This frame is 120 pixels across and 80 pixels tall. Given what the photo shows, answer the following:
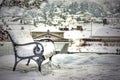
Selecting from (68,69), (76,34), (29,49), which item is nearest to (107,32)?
(76,34)

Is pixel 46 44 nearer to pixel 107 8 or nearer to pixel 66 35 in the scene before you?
pixel 66 35

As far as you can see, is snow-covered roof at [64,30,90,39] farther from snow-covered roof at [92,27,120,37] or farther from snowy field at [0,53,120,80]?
snowy field at [0,53,120,80]

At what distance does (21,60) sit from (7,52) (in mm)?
274

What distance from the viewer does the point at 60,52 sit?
5.31 m

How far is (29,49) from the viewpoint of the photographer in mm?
5254

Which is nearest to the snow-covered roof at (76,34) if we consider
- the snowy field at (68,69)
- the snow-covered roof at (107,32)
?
the snow-covered roof at (107,32)

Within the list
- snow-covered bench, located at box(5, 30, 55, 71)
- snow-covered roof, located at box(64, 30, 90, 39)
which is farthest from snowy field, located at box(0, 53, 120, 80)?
snow-covered roof, located at box(64, 30, 90, 39)

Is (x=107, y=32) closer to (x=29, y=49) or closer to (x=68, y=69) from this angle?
(x=68, y=69)

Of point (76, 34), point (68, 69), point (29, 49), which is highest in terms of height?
point (76, 34)

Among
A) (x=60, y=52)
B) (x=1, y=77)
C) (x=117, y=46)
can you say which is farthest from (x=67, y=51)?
(x=1, y=77)

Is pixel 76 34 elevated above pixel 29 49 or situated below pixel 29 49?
above

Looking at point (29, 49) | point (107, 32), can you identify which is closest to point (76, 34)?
point (107, 32)

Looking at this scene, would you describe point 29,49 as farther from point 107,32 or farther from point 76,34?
point 107,32

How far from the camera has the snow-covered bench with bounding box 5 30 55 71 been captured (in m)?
5.26
